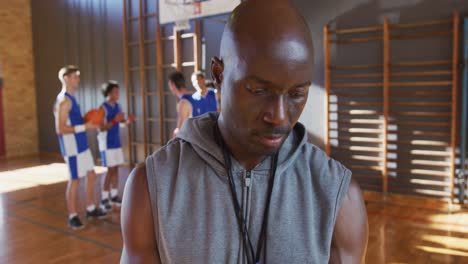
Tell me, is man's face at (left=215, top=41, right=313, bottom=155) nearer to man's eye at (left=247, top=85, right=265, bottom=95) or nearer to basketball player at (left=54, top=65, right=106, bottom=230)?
man's eye at (left=247, top=85, right=265, bottom=95)

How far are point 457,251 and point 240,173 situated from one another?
3068mm

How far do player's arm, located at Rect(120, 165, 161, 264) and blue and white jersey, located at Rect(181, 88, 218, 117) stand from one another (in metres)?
3.93

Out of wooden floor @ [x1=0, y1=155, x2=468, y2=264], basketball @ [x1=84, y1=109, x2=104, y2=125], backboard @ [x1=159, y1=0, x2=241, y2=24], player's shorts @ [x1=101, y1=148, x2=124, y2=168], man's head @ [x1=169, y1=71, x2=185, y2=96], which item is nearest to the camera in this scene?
wooden floor @ [x1=0, y1=155, x2=468, y2=264]

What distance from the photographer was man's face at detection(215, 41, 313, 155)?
764 millimetres

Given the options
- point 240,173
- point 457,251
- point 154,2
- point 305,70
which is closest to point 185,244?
point 240,173

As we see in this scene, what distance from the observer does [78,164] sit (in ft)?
13.3

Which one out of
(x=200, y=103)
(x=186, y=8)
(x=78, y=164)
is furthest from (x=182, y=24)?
(x=78, y=164)

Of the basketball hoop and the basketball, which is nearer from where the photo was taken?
the basketball

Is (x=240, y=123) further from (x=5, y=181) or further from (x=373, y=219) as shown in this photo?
(x=5, y=181)

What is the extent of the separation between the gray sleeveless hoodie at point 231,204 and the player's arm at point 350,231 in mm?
25

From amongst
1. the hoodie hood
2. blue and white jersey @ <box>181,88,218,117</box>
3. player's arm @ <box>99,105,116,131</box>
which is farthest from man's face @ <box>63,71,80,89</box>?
the hoodie hood

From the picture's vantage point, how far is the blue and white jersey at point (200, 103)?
4.83 meters

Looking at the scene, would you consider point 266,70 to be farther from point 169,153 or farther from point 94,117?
point 94,117

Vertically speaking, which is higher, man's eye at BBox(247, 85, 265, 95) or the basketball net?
the basketball net
